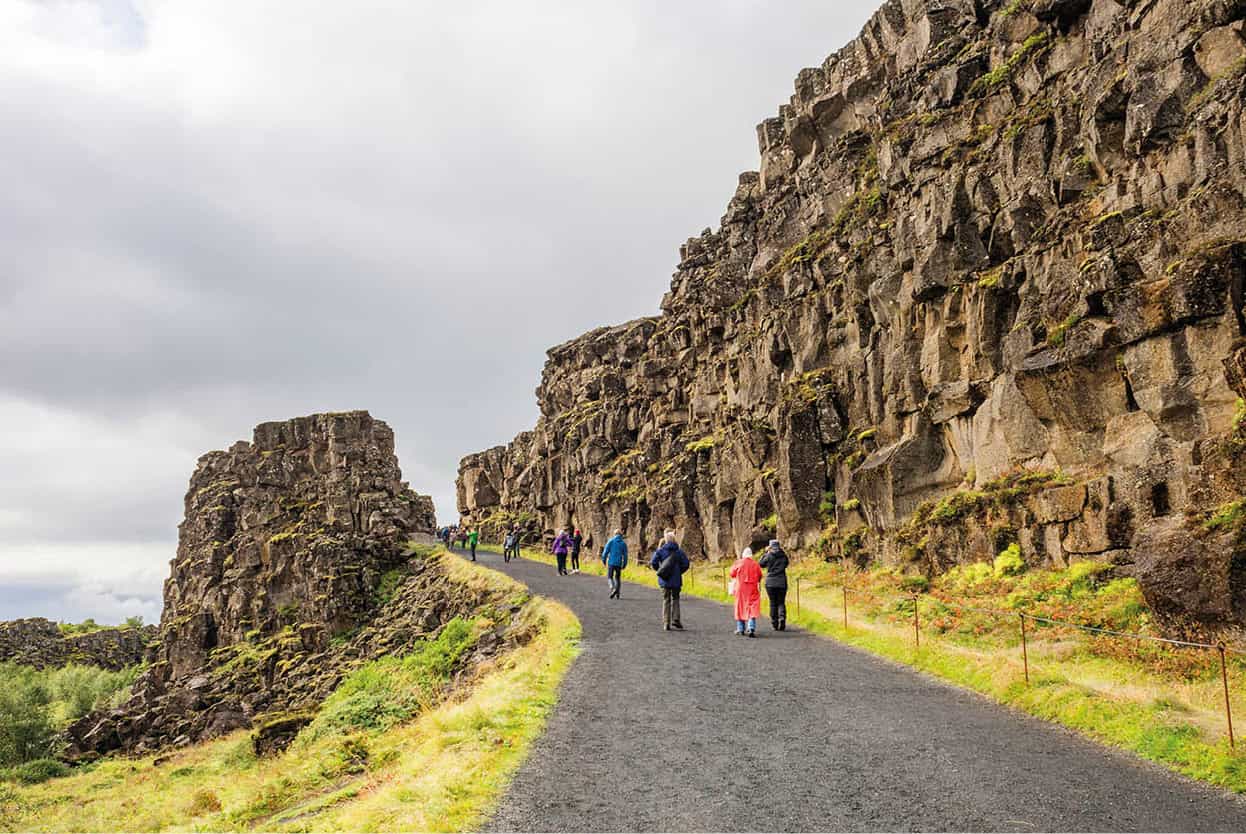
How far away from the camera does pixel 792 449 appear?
138 feet

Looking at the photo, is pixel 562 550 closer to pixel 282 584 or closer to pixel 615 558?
pixel 615 558

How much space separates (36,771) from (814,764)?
52459mm

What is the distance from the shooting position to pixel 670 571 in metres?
22.3

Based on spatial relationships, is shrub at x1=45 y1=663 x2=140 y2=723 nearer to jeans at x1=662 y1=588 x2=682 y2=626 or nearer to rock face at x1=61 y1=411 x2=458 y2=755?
rock face at x1=61 y1=411 x2=458 y2=755

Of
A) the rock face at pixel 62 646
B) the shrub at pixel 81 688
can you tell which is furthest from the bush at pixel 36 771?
the rock face at pixel 62 646

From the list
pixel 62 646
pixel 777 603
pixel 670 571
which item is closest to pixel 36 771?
pixel 670 571

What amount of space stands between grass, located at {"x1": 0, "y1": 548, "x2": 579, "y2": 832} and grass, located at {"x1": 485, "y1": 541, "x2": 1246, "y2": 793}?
25.0 ft

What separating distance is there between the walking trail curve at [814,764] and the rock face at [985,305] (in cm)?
643

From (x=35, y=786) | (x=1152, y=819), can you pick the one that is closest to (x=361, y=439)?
(x=35, y=786)

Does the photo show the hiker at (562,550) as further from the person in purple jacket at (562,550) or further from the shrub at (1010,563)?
the shrub at (1010,563)

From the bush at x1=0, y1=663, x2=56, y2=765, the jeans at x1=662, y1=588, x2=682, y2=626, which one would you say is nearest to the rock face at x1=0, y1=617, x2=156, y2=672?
the bush at x1=0, y1=663, x2=56, y2=765

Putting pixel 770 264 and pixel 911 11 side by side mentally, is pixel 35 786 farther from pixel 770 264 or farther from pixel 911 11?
pixel 911 11

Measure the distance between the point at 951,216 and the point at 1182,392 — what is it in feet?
48.2

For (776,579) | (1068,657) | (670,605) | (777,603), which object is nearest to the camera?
(1068,657)
